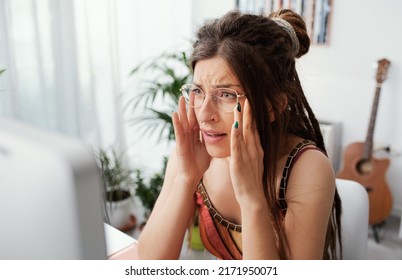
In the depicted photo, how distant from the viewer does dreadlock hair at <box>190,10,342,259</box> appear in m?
0.94

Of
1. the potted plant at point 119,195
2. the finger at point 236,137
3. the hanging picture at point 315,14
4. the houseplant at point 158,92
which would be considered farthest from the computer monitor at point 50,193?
the hanging picture at point 315,14

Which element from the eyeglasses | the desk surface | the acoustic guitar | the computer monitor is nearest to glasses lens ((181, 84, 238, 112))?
the eyeglasses

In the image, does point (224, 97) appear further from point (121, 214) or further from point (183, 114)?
point (121, 214)

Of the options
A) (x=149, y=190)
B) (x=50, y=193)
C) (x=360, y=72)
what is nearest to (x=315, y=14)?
(x=360, y=72)

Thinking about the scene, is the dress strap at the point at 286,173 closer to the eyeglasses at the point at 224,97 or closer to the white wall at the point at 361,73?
the eyeglasses at the point at 224,97

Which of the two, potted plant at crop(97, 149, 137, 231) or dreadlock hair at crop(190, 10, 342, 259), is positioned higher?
dreadlock hair at crop(190, 10, 342, 259)

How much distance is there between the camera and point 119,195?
2.45m

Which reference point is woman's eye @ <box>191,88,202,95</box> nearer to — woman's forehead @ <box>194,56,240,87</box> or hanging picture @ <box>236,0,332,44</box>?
woman's forehead @ <box>194,56,240,87</box>

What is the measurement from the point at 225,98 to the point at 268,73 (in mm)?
116

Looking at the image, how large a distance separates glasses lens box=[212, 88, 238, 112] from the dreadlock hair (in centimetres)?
4

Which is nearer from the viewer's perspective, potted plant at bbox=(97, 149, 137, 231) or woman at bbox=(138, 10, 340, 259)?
woman at bbox=(138, 10, 340, 259)

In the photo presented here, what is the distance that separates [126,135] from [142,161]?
281 millimetres

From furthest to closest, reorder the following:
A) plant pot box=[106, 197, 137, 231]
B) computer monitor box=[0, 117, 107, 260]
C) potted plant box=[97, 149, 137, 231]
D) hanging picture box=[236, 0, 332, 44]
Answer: hanging picture box=[236, 0, 332, 44]
plant pot box=[106, 197, 137, 231]
potted plant box=[97, 149, 137, 231]
computer monitor box=[0, 117, 107, 260]

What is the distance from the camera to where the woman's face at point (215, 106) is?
37.4 inches
